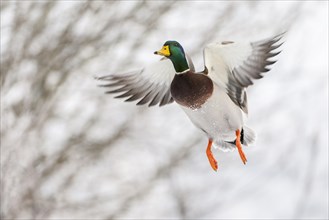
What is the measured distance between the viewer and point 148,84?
2.92m

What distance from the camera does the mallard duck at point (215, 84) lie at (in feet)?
8.11

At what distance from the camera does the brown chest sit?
2.47 metres

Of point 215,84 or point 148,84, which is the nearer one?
point 215,84

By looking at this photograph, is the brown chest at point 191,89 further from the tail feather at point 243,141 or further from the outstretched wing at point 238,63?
the tail feather at point 243,141

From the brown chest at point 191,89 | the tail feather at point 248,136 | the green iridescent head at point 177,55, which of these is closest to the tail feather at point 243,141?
the tail feather at point 248,136

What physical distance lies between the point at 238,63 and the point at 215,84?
96 millimetres

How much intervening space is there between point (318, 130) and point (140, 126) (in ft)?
12.4

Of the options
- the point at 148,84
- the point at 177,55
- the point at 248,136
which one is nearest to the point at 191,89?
the point at 177,55

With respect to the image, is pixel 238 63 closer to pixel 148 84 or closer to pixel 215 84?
pixel 215 84

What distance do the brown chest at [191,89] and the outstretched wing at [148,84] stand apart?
4.9 inches

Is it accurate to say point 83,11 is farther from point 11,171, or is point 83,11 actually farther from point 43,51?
point 11,171

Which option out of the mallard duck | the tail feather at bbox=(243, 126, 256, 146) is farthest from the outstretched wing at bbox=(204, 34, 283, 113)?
the tail feather at bbox=(243, 126, 256, 146)

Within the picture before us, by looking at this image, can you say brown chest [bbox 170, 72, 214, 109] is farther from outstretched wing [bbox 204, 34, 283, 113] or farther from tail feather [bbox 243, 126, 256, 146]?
tail feather [bbox 243, 126, 256, 146]

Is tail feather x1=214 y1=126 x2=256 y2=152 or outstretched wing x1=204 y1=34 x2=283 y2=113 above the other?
outstretched wing x1=204 y1=34 x2=283 y2=113
